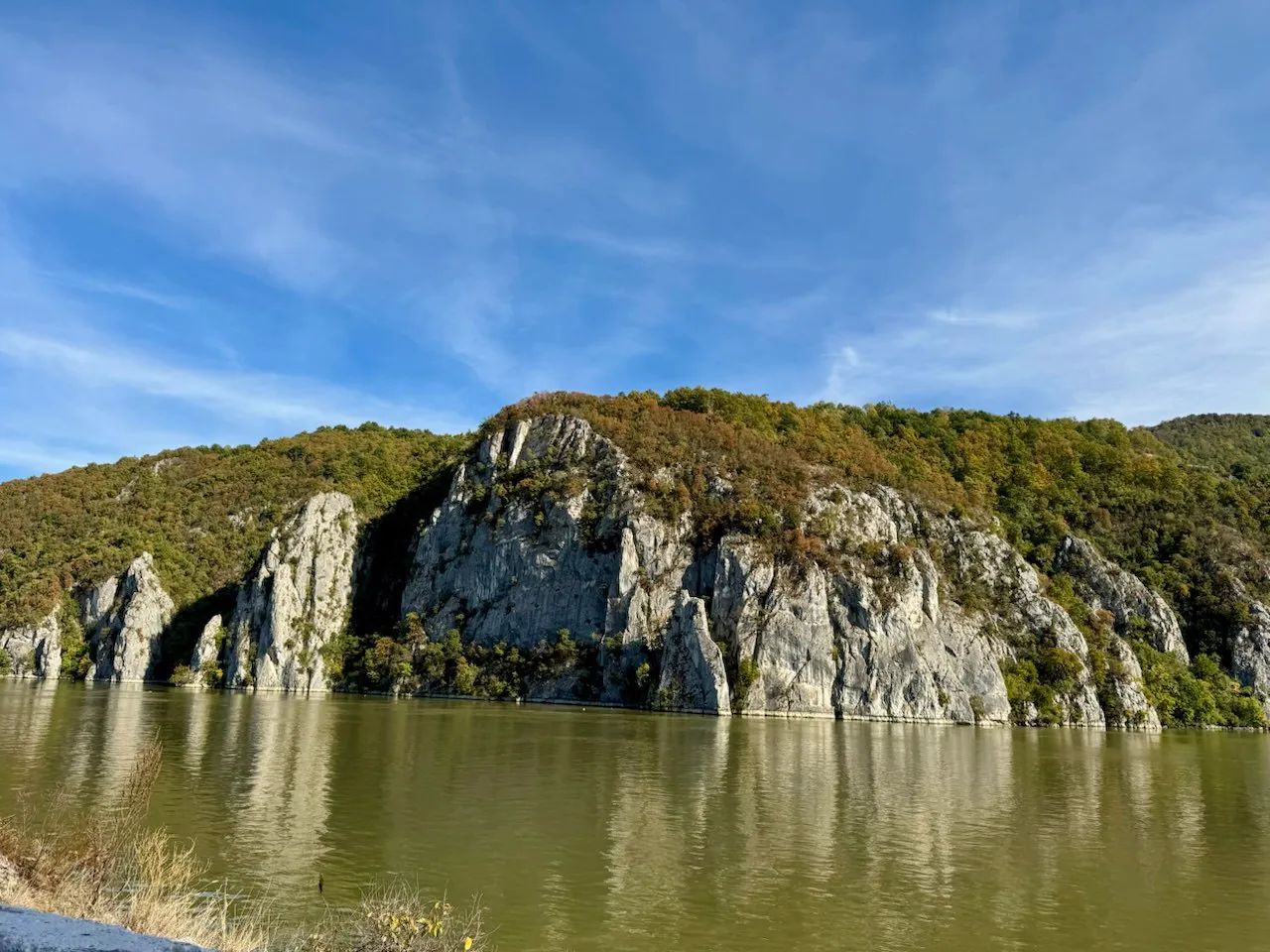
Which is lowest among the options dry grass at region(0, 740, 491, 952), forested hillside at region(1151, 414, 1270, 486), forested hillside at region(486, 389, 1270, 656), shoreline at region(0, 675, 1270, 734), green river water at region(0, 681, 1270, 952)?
shoreline at region(0, 675, 1270, 734)

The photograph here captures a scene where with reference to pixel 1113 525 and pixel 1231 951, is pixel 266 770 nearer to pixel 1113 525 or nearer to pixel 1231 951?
pixel 1231 951

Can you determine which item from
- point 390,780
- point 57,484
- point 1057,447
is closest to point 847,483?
point 1057,447

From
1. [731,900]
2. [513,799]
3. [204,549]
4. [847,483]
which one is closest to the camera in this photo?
[731,900]

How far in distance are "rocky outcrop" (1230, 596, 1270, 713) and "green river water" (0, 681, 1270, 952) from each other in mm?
54578

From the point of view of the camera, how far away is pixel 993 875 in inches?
907

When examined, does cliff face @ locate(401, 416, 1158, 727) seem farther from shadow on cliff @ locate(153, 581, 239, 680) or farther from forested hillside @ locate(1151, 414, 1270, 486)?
forested hillside @ locate(1151, 414, 1270, 486)

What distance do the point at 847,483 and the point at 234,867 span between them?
310ft

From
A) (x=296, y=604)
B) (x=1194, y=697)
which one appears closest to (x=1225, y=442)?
(x=1194, y=697)

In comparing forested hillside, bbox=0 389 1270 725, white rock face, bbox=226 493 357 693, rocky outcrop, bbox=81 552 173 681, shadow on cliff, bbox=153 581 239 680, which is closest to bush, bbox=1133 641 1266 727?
forested hillside, bbox=0 389 1270 725

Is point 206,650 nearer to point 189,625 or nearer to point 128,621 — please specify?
point 128,621

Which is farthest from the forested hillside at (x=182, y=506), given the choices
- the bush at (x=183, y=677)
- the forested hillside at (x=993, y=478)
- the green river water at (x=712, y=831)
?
the green river water at (x=712, y=831)

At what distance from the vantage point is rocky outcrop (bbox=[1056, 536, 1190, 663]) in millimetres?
100312

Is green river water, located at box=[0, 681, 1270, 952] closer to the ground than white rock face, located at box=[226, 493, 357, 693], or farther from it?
closer to the ground

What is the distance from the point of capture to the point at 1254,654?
320ft
